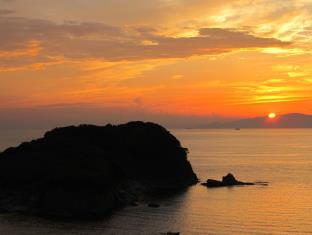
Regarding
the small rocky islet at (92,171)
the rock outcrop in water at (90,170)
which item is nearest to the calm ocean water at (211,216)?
the small rocky islet at (92,171)

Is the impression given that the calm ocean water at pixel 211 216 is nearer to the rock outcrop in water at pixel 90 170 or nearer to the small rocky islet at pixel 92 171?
the small rocky islet at pixel 92 171

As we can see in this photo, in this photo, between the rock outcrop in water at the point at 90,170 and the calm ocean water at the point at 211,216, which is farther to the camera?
the rock outcrop in water at the point at 90,170

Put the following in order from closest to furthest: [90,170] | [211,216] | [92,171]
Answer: [211,216] < [92,171] < [90,170]

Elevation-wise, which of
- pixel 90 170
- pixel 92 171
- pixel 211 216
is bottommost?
pixel 211 216

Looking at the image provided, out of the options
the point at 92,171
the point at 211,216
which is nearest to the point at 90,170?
the point at 92,171

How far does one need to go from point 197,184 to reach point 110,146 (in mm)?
25591

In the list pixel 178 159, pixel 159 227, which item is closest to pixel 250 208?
pixel 159 227

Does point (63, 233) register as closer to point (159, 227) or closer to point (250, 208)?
point (159, 227)

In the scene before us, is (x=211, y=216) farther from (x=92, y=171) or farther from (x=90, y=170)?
(x=90, y=170)

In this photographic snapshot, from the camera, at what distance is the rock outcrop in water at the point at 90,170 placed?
286 feet

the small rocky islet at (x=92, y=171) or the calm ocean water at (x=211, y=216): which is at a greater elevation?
the small rocky islet at (x=92, y=171)

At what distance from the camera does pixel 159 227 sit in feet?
241

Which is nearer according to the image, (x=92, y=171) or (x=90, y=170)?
(x=92, y=171)

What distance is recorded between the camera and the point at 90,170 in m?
93.0
